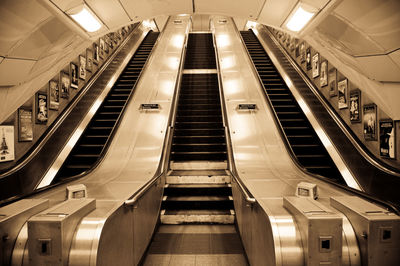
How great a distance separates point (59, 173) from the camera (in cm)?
457

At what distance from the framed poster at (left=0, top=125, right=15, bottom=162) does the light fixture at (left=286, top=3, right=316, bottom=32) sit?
13.1 ft

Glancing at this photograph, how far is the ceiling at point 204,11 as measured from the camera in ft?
6.30

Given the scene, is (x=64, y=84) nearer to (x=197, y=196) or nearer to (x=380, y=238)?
(x=197, y=196)

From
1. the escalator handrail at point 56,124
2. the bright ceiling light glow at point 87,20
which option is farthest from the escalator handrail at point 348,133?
the escalator handrail at point 56,124

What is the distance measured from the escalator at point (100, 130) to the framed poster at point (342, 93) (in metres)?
4.54

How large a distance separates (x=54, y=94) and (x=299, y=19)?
4.52 metres

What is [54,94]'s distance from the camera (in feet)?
16.6

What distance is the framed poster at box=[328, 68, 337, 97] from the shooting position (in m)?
5.39

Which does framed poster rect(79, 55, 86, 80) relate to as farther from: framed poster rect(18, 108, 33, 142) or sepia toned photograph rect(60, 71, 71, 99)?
framed poster rect(18, 108, 33, 142)

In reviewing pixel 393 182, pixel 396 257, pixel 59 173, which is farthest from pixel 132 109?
pixel 396 257

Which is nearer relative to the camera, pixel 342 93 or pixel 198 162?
pixel 342 93

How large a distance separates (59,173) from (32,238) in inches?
121

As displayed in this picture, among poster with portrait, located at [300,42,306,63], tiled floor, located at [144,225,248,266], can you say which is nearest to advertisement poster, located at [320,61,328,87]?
poster with portrait, located at [300,42,306,63]

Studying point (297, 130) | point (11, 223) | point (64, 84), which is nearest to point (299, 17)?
point (11, 223)
